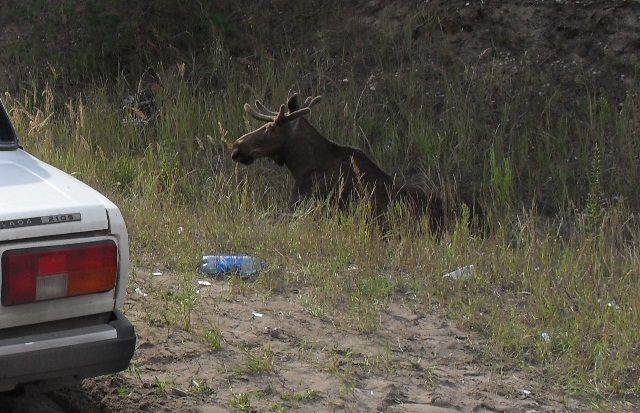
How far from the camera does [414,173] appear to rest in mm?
11016

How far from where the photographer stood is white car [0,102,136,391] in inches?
150

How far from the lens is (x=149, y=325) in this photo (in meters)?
5.71

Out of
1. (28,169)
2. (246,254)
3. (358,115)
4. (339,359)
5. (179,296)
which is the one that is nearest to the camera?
(28,169)

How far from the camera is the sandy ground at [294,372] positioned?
16.4 feet

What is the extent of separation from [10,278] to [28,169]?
0.77 m

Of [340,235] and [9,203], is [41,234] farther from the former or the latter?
[340,235]

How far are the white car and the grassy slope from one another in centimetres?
209

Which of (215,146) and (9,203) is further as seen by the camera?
(215,146)

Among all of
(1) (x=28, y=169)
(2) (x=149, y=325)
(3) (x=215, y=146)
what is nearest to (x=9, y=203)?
(1) (x=28, y=169)

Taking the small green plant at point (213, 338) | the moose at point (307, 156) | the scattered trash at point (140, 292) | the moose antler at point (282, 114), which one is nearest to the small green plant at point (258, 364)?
the small green plant at point (213, 338)

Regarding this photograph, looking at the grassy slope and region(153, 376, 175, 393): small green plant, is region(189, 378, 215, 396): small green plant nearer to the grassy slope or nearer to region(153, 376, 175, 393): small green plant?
region(153, 376, 175, 393): small green plant

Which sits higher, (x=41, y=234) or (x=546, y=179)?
(x=41, y=234)

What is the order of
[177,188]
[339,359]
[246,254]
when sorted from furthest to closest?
1. [177,188]
2. [246,254]
3. [339,359]

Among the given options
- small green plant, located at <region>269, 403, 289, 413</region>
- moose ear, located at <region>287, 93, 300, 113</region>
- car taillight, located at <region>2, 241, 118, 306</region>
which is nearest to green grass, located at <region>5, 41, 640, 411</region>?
small green plant, located at <region>269, 403, 289, 413</region>
